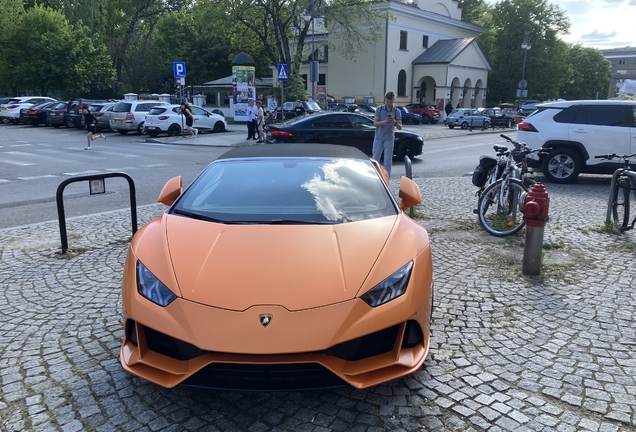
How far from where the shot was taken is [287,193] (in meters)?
4.03

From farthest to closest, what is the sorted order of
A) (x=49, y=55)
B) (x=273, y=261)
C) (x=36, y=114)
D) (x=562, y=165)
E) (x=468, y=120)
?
(x=49, y=55) < (x=468, y=120) < (x=36, y=114) < (x=562, y=165) < (x=273, y=261)

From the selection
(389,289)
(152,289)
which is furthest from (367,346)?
(152,289)

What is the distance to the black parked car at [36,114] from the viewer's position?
3193 cm

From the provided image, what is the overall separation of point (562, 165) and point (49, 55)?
41.1 m

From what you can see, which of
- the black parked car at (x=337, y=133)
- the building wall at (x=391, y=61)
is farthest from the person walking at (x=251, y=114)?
the building wall at (x=391, y=61)

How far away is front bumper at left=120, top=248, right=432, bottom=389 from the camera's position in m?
2.69

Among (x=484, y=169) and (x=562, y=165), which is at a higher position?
(x=484, y=169)

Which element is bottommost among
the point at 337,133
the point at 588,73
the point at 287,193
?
the point at 337,133

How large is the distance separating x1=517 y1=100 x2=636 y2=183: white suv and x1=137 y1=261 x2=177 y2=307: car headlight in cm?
1002

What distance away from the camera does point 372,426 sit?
9.56ft

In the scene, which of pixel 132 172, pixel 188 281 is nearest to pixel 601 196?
pixel 188 281

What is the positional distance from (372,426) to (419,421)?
10.9 inches

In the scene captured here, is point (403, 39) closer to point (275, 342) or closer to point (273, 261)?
point (273, 261)

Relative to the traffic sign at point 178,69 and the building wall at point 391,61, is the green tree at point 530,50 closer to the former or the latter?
the building wall at point 391,61
